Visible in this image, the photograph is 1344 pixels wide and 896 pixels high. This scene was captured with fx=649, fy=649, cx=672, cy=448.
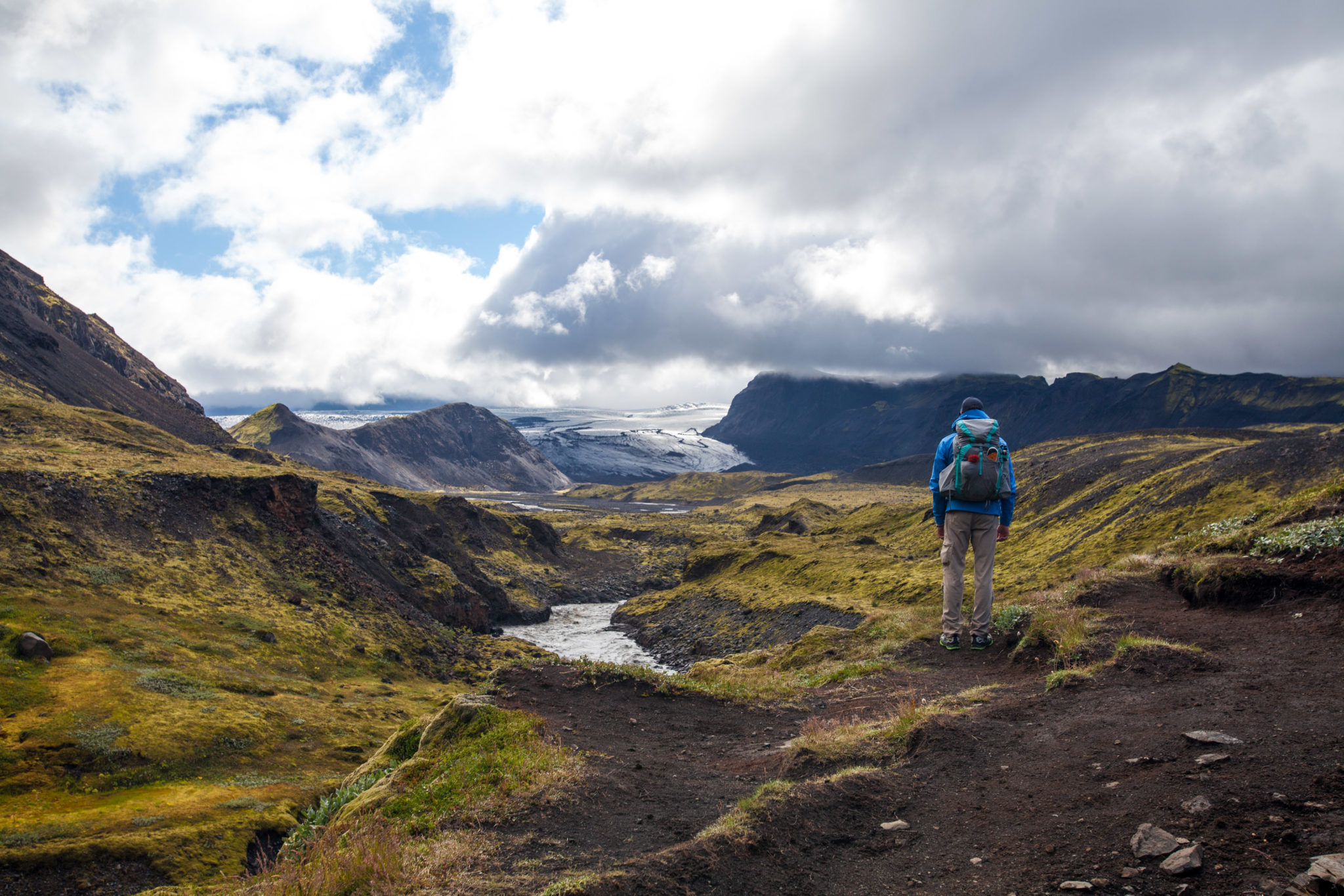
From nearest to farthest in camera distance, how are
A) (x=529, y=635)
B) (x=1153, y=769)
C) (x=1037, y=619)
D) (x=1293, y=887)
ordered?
(x=1293, y=887) < (x=1153, y=769) < (x=1037, y=619) < (x=529, y=635)

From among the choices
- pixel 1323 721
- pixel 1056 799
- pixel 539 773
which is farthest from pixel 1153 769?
pixel 539 773

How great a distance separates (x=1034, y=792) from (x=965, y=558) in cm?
843

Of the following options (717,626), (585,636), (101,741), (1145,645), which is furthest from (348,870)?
(585,636)

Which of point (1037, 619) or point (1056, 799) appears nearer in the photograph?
point (1056, 799)

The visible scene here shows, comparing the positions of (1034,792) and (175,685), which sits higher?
(1034,792)

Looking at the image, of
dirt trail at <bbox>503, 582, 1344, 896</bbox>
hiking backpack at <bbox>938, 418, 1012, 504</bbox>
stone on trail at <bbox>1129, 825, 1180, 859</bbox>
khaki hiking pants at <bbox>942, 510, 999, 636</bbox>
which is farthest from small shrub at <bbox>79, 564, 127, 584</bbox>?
stone on trail at <bbox>1129, 825, 1180, 859</bbox>

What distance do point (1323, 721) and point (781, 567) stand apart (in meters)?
81.9

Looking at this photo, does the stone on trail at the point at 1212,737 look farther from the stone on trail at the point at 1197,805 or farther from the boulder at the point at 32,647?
the boulder at the point at 32,647

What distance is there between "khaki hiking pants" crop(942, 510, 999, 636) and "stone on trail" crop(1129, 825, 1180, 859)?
8515 millimetres

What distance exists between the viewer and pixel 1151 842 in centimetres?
570

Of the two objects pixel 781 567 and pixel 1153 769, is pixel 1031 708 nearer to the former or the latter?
pixel 1153 769

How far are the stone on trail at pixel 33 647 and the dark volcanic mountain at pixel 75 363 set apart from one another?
99.3 m

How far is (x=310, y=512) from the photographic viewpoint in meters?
61.5

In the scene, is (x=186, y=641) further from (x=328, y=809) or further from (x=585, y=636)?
(x=585, y=636)
